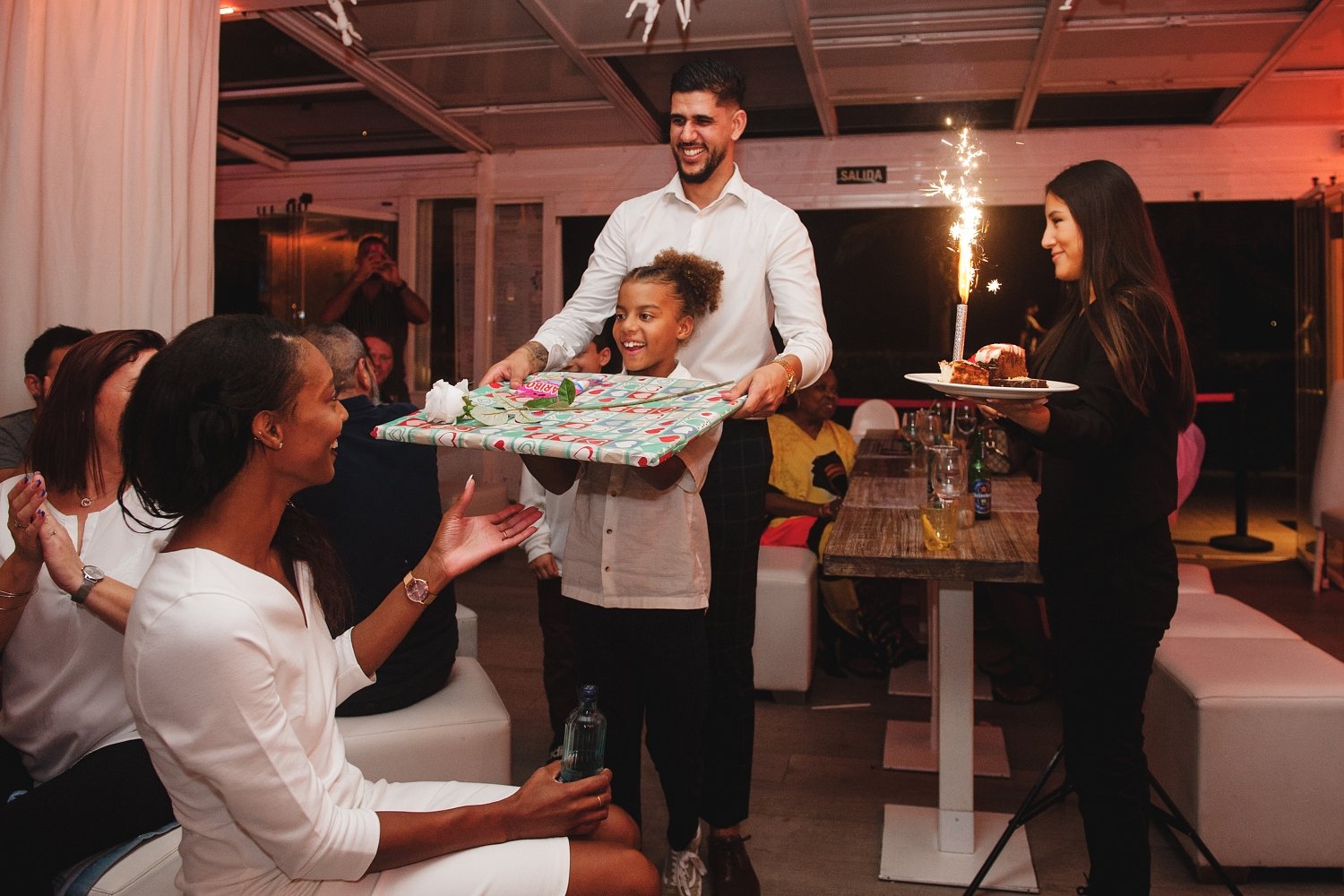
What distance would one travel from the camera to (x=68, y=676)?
2.10 metres

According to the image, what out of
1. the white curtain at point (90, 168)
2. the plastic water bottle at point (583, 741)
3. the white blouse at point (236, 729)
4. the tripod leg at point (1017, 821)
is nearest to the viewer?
the white blouse at point (236, 729)

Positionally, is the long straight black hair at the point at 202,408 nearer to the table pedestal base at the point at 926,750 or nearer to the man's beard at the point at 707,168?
the man's beard at the point at 707,168

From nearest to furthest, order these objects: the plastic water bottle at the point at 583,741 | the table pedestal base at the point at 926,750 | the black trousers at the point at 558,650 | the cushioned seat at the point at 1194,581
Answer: the plastic water bottle at the point at 583,741 → the black trousers at the point at 558,650 → the table pedestal base at the point at 926,750 → the cushioned seat at the point at 1194,581

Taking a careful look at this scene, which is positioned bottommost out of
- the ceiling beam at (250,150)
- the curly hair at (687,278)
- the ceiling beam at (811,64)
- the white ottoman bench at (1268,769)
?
the white ottoman bench at (1268,769)

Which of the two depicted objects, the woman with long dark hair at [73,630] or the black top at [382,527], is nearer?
the woman with long dark hair at [73,630]

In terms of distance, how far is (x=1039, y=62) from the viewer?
6.43m

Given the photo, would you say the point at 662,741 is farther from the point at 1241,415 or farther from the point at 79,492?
the point at 1241,415

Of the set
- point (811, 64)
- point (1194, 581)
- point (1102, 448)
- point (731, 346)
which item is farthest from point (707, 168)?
point (811, 64)

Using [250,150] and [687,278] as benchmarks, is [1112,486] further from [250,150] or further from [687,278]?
[250,150]

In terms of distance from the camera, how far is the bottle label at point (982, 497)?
11.0ft

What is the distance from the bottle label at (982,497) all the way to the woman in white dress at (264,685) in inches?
78.0

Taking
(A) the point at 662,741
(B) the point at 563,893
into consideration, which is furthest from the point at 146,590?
(A) the point at 662,741

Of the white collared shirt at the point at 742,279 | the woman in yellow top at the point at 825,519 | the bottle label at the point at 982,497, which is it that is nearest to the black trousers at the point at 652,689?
the white collared shirt at the point at 742,279

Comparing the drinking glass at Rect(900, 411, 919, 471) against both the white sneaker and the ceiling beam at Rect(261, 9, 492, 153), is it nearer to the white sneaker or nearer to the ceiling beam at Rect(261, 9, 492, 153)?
the white sneaker
